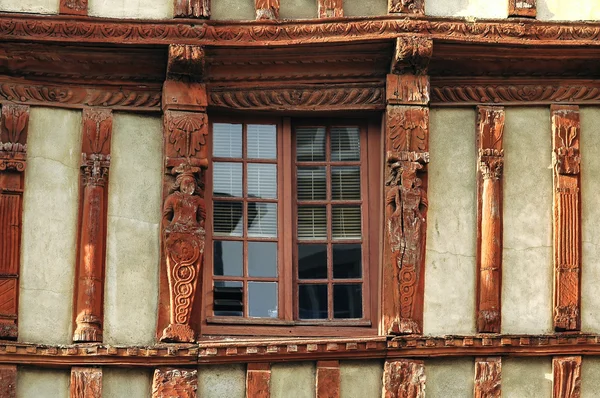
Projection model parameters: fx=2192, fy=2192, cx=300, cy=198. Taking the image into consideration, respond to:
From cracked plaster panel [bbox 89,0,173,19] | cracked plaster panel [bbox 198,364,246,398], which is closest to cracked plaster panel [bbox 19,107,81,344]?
cracked plaster panel [bbox 89,0,173,19]

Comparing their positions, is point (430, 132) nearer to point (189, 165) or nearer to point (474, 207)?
point (474, 207)

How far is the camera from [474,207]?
51.9ft

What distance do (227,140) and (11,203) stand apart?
170cm

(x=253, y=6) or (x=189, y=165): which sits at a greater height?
(x=253, y=6)

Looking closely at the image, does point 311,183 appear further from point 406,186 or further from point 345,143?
point 406,186

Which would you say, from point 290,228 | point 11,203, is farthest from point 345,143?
point 11,203

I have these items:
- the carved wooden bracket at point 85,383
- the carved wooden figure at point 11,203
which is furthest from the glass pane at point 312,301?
the carved wooden figure at point 11,203

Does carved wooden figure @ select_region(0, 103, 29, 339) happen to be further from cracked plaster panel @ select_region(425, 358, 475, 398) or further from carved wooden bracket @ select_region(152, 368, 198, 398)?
cracked plaster panel @ select_region(425, 358, 475, 398)

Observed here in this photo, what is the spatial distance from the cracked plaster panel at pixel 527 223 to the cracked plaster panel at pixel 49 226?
311cm

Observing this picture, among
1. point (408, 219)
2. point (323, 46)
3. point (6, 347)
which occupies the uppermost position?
point (323, 46)

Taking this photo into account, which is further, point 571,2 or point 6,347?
point 571,2

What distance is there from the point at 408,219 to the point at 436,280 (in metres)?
0.48

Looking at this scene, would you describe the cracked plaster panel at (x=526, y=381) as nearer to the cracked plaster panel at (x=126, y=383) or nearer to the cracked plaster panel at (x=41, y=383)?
the cracked plaster panel at (x=126, y=383)

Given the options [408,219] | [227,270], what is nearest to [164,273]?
[227,270]
